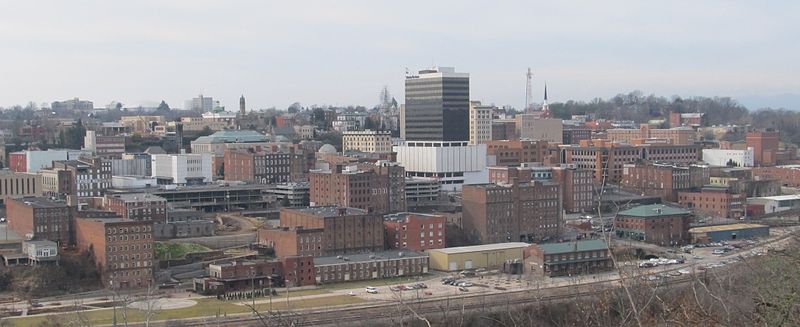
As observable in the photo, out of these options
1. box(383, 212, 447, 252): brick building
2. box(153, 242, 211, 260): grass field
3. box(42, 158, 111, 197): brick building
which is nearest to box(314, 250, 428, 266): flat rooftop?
box(383, 212, 447, 252): brick building

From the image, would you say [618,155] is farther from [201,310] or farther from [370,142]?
[201,310]

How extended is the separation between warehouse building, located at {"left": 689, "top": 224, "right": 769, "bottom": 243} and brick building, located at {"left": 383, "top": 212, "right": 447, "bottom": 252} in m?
9.66

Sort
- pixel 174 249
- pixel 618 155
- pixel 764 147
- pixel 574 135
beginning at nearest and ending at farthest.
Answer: pixel 174 249 → pixel 618 155 → pixel 764 147 → pixel 574 135

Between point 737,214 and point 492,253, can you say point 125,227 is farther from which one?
point 737,214

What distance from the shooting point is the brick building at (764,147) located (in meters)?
62.3

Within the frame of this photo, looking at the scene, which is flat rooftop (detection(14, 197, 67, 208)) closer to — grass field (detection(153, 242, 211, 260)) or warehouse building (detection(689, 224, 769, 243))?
grass field (detection(153, 242, 211, 260))

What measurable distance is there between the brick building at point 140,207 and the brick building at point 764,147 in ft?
129

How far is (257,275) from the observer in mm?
28641

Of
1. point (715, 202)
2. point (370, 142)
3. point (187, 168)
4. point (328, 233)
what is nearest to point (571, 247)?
point (328, 233)

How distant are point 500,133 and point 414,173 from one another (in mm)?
22794

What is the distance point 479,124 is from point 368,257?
31915 mm

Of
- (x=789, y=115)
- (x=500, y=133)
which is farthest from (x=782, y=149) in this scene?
(x=789, y=115)

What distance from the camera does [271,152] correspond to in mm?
47875

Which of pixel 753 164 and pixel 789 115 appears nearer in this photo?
pixel 753 164
